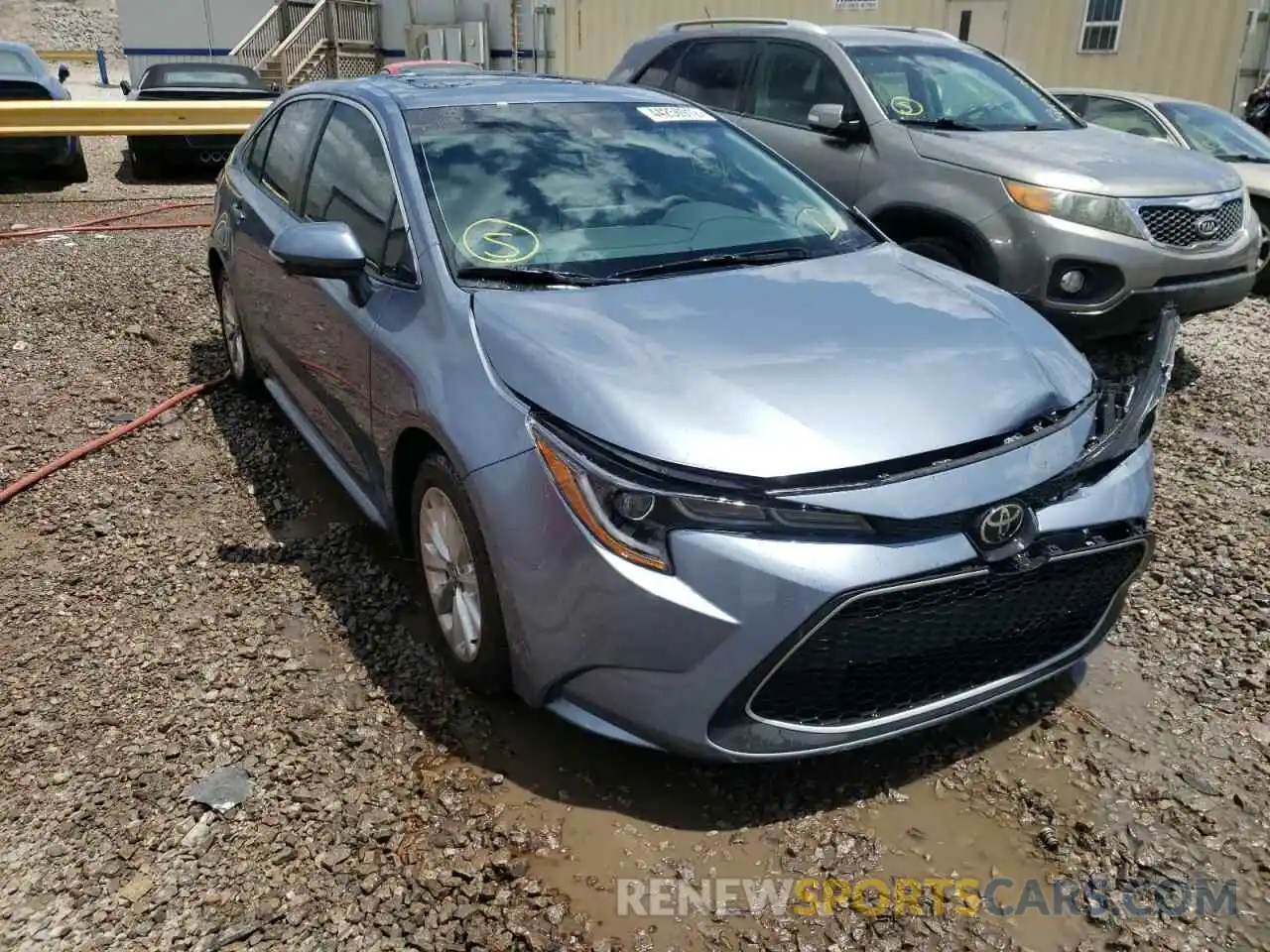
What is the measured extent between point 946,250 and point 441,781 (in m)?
4.04

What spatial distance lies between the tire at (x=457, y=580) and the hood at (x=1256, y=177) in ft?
23.7

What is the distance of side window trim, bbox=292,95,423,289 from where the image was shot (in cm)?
306

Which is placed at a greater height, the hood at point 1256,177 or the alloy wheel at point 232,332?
the hood at point 1256,177

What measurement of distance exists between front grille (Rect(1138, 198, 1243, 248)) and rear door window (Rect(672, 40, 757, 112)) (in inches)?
109

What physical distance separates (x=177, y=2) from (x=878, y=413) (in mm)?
27445

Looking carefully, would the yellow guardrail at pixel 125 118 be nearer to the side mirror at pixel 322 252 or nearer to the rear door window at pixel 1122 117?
the rear door window at pixel 1122 117

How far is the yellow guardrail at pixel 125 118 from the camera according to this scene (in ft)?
34.0

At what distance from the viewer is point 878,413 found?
2389mm

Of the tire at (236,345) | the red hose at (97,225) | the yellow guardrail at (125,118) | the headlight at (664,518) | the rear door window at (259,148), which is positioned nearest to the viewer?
the headlight at (664,518)

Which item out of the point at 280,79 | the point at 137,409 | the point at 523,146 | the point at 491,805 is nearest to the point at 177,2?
the point at 280,79

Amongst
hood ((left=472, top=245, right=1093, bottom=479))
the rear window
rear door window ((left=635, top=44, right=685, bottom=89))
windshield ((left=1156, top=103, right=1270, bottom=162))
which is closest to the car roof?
hood ((left=472, top=245, right=1093, bottom=479))

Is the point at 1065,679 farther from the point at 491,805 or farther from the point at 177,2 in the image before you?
the point at 177,2

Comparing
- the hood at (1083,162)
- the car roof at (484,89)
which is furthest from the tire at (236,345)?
the hood at (1083,162)

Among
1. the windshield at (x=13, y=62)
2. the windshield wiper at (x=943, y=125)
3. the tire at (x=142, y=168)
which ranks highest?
the windshield wiper at (x=943, y=125)
